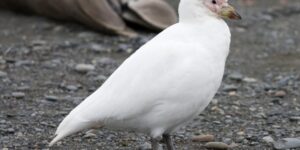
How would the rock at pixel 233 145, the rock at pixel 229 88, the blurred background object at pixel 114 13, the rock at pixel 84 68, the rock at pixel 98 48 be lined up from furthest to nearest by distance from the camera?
the blurred background object at pixel 114 13, the rock at pixel 98 48, the rock at pixel 84 68, the rock at pixel 229 88, the rock at pixel 233 145

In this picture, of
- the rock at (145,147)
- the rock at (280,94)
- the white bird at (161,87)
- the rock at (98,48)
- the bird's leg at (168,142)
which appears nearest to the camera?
the white bird at (161,87)

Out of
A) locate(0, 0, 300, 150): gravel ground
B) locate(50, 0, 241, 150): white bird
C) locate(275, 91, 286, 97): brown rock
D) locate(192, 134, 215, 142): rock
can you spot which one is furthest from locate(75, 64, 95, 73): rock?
locate(50, 0, 241, 150): white bird

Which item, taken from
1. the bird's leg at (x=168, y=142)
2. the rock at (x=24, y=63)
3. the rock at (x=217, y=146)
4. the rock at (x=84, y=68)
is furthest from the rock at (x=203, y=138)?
the rock at (x=24, y=63)

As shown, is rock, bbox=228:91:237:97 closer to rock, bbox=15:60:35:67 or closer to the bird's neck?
rock, bbox=15:60:35:67

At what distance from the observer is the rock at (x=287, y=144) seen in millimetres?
6177

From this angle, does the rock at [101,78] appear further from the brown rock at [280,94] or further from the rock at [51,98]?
the brown rock at [280,94]

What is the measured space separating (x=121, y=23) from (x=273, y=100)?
2912mm

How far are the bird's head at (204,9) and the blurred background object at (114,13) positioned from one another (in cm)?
422

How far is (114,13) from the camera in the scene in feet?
32.3

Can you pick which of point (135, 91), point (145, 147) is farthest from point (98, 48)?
point (135, 91)

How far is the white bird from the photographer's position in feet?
17.0

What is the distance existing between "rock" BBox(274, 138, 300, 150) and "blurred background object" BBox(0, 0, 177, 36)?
3.82 metres

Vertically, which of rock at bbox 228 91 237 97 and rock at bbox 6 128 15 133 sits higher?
rock at bbox 228 91 237 97

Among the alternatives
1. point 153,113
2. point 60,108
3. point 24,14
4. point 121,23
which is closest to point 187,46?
point 153,113
